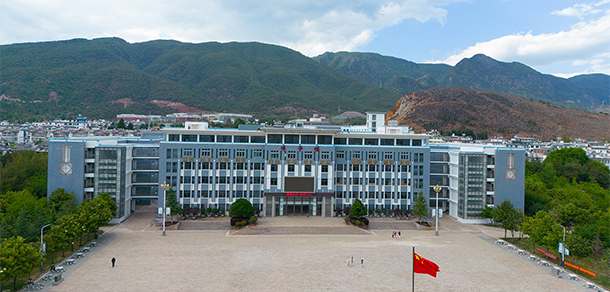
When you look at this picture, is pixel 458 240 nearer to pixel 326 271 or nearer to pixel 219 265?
pixel 326 271

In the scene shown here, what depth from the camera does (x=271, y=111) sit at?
186 metres

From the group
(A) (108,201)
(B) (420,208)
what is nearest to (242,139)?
(A) (108,201)

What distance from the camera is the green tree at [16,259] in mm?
25969

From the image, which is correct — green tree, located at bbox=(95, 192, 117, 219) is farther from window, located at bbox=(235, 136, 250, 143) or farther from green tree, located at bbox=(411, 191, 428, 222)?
green tree, located at bbox=(411, 191, 428, 222)

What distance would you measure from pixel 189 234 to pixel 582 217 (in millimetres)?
47442

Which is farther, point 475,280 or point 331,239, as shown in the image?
point 331,239

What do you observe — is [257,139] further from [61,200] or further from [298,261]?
[61,200]

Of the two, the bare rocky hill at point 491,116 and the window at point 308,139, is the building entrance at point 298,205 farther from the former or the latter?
the bare rocky hill at point 491,116

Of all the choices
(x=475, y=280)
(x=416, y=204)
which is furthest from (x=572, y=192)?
(x=475, y=280)

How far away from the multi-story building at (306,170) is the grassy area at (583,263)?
11.7m

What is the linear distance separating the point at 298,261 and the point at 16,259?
22.1 metres

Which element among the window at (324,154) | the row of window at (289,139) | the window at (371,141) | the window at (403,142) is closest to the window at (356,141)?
the row of window at (289,139)

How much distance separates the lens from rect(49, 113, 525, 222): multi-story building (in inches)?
2160

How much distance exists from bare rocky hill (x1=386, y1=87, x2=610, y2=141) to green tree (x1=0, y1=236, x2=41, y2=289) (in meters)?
132
